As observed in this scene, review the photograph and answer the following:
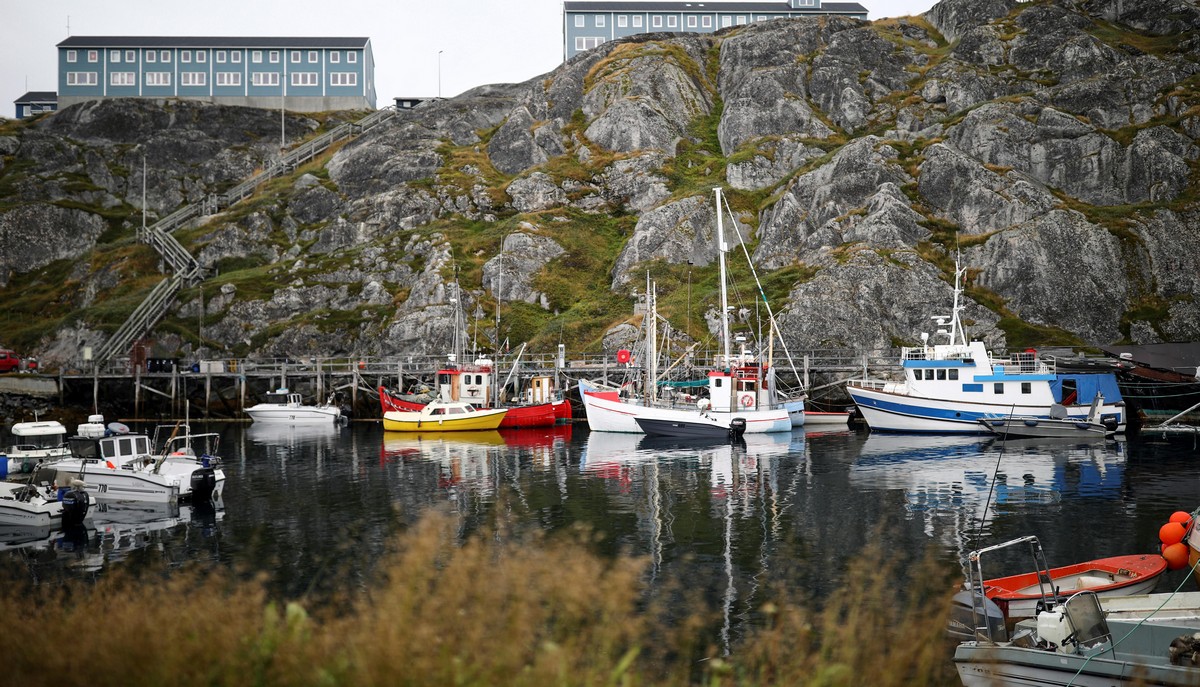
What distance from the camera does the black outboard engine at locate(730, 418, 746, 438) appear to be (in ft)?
168

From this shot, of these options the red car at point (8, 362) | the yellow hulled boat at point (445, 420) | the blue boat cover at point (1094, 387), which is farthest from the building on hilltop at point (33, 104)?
the blue boat cover at point (1094, 387)

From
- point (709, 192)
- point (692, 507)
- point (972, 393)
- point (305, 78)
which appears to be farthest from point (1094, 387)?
point (305, 78)

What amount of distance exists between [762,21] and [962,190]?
4752 cm

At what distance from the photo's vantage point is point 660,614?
17.1m

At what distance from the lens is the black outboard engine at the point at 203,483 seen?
31469mm

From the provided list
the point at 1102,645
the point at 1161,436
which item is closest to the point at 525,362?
the point at 1161,436

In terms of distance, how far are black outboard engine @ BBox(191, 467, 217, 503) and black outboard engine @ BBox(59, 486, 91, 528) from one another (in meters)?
4.15

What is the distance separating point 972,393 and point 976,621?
4236cm

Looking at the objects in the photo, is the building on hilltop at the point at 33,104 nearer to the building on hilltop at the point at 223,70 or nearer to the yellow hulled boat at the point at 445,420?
the building on hilltop at the point at 223,70

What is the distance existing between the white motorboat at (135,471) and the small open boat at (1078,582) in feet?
90.5

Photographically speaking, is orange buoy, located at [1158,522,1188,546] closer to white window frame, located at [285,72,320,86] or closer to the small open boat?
the small open boat

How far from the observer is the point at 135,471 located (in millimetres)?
30781

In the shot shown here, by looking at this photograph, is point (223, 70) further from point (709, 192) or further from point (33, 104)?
point (709, 192)

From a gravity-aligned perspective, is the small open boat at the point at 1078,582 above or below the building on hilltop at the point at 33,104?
below
